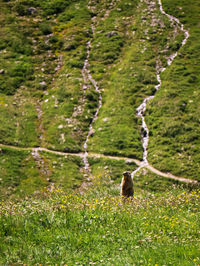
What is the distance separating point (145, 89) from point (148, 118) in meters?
9.13

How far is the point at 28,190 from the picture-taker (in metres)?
50.7

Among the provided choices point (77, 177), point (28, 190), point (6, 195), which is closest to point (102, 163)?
point (77, 177)

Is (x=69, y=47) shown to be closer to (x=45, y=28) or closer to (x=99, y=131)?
(x=45, y=28)

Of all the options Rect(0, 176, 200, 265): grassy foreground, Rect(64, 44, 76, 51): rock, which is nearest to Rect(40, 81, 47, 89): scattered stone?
Rect(64, 44, 76, 51): rock

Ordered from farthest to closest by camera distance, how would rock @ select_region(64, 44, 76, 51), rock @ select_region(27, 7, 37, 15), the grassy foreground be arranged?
rock @ select_region(27, 7, 37, 15)
rock @ select_region(64, 44, 76, 51)
the grassy foreground

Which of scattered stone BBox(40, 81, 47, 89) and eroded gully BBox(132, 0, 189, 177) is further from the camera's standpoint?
scattered stone BBox(40, 81, 47, 89)

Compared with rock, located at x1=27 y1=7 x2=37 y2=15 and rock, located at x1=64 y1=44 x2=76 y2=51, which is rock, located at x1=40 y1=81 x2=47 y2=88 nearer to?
rock, located at x1=64 y1=44 x2=76 y2=51

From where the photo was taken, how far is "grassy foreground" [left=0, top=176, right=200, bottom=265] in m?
7.92

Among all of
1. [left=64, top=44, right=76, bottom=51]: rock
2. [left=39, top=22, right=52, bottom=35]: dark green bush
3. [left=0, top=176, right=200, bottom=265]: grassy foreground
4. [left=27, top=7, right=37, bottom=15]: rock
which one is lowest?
[left=64, top=44, right=76, bottom=51]: rock

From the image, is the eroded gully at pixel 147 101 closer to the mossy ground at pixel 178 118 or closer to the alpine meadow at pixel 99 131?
the alpine meadow at pixel 99 131

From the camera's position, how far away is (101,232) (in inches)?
373

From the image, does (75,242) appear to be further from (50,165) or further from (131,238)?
(50,165)

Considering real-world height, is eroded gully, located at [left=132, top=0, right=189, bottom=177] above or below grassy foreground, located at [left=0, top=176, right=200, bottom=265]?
below

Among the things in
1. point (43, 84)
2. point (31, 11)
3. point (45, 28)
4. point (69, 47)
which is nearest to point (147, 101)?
point (43, 84)
